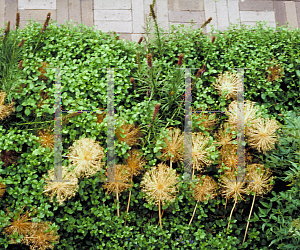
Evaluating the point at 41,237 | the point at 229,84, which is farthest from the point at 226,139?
the point at 41,237

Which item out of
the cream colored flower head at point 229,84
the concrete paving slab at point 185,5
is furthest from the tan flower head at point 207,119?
the concrete paving slab at point 185,5

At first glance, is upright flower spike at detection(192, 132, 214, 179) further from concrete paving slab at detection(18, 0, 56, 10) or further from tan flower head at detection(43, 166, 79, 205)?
concrete paving slab at detection(18, 0, 56, 10)

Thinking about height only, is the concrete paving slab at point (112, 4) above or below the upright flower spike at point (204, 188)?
above

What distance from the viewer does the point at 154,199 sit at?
7.74 feet

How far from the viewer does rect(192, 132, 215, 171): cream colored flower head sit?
90.1 inches

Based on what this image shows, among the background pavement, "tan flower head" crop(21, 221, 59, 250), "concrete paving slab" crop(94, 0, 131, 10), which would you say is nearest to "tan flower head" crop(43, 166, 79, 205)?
"tan flower head" crop(21, 221, 59, 250)

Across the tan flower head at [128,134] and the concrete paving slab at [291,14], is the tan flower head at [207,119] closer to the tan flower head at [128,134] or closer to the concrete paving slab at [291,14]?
the tan flower head at [128,134]

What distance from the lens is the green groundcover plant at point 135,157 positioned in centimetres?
223

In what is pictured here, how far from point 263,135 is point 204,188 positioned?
2.25ft

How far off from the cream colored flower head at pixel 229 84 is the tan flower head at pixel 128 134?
926 mm

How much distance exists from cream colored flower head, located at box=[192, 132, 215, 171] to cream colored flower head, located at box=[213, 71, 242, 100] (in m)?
0.52

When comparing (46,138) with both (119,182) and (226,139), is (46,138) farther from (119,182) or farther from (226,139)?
(226,139)

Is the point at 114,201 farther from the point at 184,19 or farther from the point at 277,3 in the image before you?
the point at 277,3

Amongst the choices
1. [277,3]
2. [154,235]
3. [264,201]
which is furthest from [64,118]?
[277,3]
